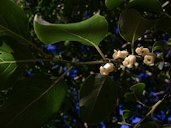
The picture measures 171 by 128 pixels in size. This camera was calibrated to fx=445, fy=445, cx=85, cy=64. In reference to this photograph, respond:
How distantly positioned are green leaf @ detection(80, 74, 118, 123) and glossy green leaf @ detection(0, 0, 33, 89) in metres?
0.25

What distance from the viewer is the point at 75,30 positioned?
156 cm

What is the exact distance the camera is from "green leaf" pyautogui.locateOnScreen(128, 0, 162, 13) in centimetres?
160

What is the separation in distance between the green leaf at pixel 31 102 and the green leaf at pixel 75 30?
18 cm

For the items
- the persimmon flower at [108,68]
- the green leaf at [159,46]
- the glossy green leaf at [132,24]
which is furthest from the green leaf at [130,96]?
the persimmon flower at [108,68]

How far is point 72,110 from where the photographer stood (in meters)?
4.27

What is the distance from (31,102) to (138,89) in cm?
59

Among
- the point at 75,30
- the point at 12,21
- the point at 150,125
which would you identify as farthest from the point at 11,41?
the point at 150,125

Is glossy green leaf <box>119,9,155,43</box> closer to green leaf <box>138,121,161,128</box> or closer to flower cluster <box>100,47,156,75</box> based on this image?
flower cluster <box>100,47,156,75</box>

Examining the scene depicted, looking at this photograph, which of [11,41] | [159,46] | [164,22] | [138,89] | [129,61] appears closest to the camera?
[129,61]

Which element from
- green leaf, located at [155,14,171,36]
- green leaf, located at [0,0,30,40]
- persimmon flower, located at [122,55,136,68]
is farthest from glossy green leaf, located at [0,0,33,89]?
green leaf, located at [155,14,171,36]

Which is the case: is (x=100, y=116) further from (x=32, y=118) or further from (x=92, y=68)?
(x=92, y=68)

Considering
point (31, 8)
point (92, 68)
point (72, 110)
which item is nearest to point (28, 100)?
point (92, 68)

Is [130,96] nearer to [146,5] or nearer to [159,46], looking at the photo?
[159,46]

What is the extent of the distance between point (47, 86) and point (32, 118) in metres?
0.13
